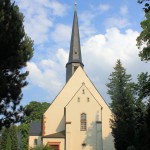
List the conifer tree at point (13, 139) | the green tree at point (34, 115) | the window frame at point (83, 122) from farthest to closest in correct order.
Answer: the green tree at point (34, 115) → the conifer tree at point (13, 139) → the window frame at point (83, 122)

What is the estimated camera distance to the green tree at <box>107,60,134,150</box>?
31.5m

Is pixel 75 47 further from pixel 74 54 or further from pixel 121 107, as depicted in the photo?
pixel 121 107

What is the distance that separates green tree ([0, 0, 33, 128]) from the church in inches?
856

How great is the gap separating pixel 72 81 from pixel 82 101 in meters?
4.43

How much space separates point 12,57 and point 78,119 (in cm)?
2387

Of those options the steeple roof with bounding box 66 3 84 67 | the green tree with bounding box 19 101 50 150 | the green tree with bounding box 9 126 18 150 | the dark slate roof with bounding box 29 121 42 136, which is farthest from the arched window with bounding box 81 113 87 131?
the green tree with bounding box 19 101 50 150

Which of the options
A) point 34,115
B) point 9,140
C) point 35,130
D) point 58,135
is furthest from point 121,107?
point 34,115

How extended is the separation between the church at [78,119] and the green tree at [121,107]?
152 inches

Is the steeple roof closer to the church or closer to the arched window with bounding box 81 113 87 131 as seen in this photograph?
the church

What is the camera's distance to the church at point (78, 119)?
129 ft

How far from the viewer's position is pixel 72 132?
39.7 meters

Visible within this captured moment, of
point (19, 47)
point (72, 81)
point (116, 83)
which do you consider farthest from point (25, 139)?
point (19, 47)

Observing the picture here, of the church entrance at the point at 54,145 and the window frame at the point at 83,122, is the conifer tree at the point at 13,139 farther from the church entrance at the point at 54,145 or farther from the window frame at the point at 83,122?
the window frame at the point at 83,122

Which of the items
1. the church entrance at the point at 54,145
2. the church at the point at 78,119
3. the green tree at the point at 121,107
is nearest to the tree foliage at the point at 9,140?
the church at the point at 78,119
